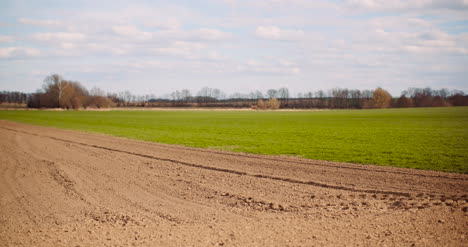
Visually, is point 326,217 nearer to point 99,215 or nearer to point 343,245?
point 343,245

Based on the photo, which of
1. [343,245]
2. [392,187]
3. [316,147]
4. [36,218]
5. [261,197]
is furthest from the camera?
[316,147]

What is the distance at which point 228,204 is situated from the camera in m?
9.34

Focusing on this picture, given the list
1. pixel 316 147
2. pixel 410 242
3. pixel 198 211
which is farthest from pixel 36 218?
pixel 316 147

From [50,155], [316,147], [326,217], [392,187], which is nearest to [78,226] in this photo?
[326,217]

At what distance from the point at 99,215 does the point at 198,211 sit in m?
2.44

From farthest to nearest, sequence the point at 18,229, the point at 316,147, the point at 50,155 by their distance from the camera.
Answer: the point at 316,147, the point at 50,155, the point at 18,229

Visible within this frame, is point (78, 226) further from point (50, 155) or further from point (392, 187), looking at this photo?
point (50, 155)

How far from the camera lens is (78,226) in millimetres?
7875

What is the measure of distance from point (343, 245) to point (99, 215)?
5.77m

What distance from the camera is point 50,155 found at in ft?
59.1

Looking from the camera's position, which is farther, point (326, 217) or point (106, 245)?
point (326, 217)

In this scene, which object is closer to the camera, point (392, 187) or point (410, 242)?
point (410, 242)

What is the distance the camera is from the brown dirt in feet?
23.4

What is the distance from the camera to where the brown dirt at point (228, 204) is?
23.4 feet
